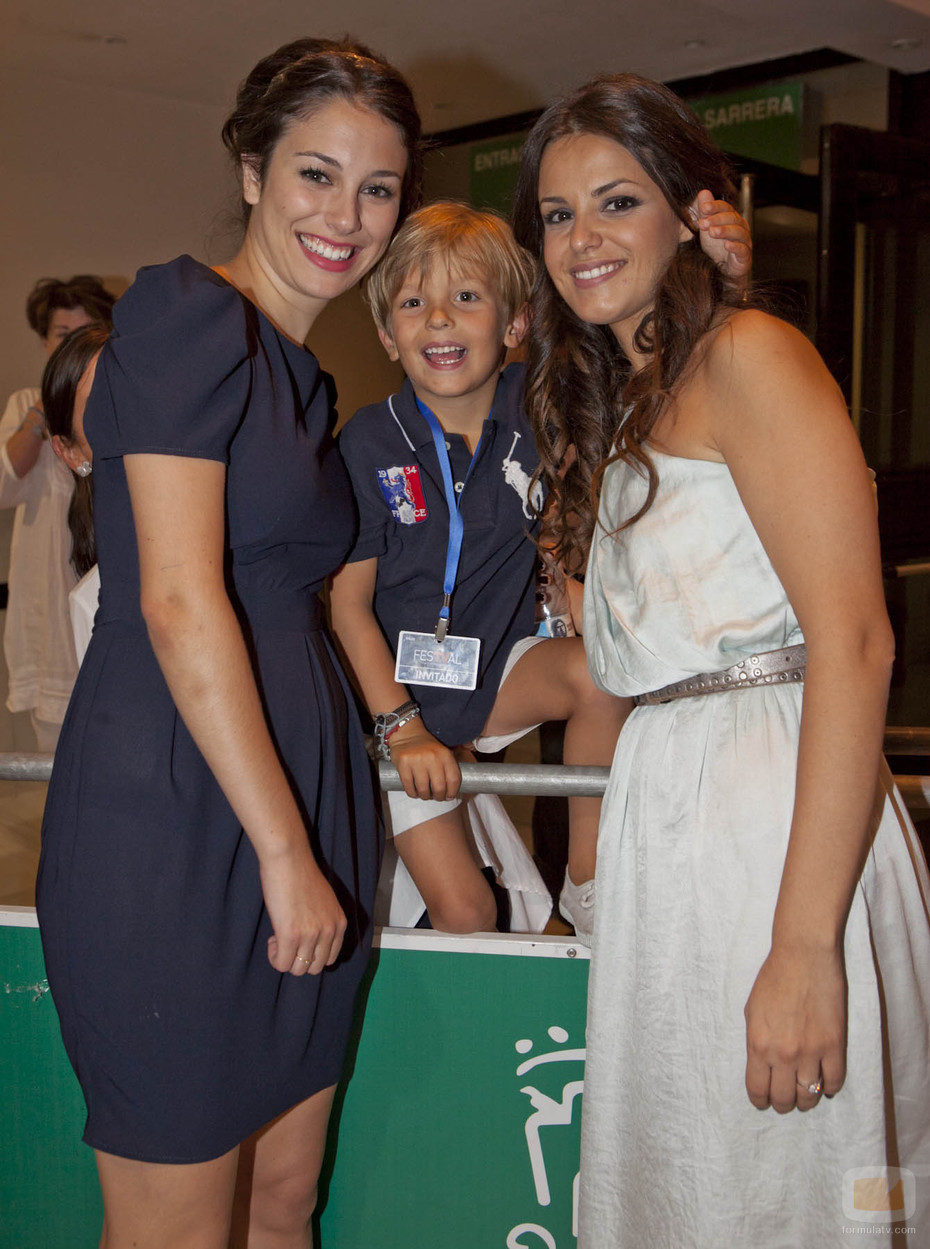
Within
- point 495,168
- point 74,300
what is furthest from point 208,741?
point 495,168

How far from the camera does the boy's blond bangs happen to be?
2.38 meters

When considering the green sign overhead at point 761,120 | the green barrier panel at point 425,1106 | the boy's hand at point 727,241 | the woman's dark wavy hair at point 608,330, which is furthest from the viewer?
the green sign overhead at point 761,120

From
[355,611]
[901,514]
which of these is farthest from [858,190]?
[355,611]

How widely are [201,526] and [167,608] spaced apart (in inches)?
4.2

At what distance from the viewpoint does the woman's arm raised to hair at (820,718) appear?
4.33ft

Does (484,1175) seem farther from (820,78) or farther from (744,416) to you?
(820,78)

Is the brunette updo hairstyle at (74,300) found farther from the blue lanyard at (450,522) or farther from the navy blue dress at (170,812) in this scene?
the navy blue dress at (170,812)

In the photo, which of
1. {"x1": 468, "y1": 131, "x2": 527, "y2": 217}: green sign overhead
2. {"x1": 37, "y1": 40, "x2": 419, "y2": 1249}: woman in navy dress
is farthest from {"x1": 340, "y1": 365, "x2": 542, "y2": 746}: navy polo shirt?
{"x1": 468, "y1": 131, "x2": 527, "y2": 217}: green sign overhead

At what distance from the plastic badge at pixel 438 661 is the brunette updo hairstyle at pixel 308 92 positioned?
850 millimetres

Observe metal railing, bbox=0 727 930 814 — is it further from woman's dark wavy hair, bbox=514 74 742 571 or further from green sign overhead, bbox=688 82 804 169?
green sign overhead, bbox=688 82 804 169

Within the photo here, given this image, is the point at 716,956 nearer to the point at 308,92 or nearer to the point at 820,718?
the point at 820,718

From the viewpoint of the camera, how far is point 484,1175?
6.25ft

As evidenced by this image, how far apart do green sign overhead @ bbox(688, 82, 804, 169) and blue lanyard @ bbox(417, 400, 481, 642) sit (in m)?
5.56

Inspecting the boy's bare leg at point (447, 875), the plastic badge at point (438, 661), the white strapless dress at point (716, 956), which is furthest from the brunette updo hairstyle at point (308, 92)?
the boy's bare leg at point (447, 875)
